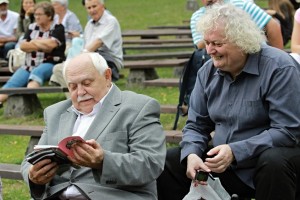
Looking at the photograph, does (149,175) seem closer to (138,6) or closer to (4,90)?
(4,90)

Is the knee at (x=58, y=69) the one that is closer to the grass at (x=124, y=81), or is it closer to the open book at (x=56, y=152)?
the grass at (x=124, y=81)

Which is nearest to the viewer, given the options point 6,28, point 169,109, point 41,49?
point 169,109

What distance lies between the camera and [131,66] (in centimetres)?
1146

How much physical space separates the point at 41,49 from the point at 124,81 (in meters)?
2.25

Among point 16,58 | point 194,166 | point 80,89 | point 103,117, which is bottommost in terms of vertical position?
point 16,58

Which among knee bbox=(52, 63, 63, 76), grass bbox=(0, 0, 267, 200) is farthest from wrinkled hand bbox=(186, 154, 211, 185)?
knee bbox=(52, 63, 63, 76)

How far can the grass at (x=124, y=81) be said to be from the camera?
7.62 meters

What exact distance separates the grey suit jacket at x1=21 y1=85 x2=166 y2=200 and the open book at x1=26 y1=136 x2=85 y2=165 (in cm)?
23

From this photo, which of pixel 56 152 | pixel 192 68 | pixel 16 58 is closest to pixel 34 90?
pixel 16 58

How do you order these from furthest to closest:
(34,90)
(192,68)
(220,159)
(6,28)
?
(6,28) < (34,90) < (192,68) < (220,159)

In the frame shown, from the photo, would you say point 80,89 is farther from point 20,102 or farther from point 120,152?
point 20,102

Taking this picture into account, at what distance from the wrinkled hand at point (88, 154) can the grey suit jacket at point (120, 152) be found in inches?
2.1

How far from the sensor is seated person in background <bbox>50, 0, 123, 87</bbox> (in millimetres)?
9305

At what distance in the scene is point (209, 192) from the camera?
14.9 feet
